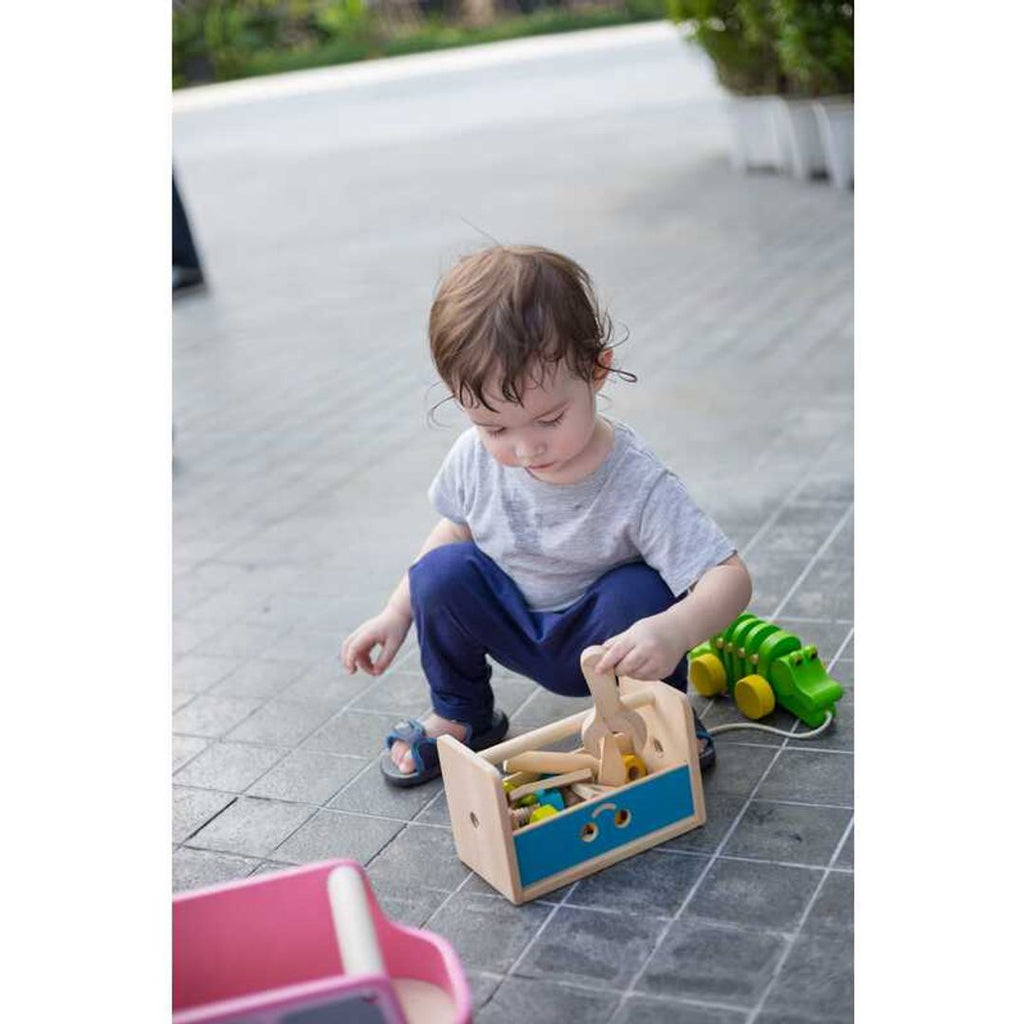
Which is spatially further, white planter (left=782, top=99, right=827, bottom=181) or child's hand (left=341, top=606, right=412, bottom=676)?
white planter (left=782, top=99, right=827, bottom=181)

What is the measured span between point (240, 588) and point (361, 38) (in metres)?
20.4

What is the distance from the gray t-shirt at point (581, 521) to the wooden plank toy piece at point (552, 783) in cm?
30

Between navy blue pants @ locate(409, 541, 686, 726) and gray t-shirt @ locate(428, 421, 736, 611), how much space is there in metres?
0.03

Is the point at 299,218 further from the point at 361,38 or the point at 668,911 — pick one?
the point at 361,38

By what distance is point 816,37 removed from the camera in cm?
825

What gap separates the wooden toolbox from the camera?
228 centimetres

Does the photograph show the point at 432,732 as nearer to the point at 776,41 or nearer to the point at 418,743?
the point at 418,743

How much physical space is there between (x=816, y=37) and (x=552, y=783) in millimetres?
6702

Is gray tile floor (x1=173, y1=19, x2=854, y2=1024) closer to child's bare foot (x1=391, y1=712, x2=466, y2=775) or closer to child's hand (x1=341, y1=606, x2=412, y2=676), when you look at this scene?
child's bare foot (x1=391, y1=712, x2=466, y2=775)

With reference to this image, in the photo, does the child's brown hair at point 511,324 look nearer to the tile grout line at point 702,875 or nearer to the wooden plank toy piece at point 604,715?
the wooden plank toy piece at point 604,715

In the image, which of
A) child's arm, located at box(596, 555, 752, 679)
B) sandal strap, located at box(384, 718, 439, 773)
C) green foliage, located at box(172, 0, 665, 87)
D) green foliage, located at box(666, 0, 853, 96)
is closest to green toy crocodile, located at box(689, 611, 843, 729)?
child's arm, located at box(596, 555, 752, 679)

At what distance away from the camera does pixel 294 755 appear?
2941 millimetres

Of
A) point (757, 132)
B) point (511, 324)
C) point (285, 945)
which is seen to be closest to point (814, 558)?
point (511, 324)
